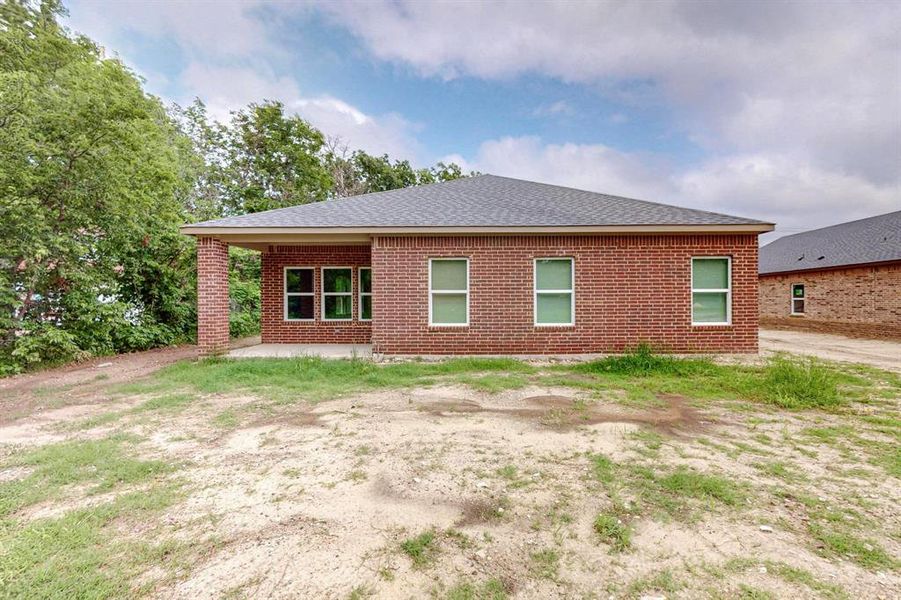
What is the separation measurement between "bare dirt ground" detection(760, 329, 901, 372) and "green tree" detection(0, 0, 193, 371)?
54.0 ft

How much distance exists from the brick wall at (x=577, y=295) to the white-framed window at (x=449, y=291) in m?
0.16

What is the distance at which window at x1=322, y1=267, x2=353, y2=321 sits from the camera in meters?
11.0

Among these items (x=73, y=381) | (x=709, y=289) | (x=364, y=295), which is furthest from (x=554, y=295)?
(x=73, y=381)

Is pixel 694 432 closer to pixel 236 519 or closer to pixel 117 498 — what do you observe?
pixel 236 519

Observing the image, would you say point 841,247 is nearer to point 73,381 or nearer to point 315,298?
point 315,298

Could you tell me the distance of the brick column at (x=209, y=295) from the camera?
8359 millimetres

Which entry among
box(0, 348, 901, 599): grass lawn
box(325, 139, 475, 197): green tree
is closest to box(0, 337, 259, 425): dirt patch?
box(0, 348, 901, 599): grass lawn

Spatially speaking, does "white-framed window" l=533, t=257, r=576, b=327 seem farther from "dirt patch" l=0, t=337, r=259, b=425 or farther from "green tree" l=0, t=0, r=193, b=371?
"green tree" l=0, t=0, r=193, b=371

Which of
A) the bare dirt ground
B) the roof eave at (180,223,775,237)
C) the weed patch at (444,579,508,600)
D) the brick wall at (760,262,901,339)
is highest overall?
the roof eave at (180,223,775,237)

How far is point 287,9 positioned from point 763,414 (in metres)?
16.1

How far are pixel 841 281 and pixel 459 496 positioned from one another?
1959 centimetres

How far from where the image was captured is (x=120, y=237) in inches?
375

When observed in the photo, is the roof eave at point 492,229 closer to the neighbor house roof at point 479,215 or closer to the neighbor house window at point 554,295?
the neighbor house roof at point 479,215

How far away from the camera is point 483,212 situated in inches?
359
